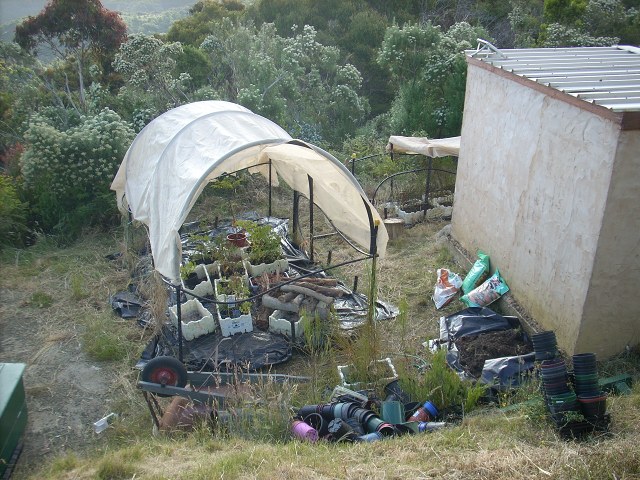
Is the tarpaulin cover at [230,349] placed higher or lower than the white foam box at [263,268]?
lower

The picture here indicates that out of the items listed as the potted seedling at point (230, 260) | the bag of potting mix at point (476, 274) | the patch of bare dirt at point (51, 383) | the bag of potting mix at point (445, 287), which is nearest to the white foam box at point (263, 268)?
the potted seedling at point (230, 260)

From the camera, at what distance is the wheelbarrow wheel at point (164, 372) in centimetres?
589

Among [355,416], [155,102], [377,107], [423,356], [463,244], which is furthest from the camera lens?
[377,107]

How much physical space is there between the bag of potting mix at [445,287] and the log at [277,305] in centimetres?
193

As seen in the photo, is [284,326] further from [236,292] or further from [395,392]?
[395,392]

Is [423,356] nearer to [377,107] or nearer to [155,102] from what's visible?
[155,102]

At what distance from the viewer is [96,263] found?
9.34 metres

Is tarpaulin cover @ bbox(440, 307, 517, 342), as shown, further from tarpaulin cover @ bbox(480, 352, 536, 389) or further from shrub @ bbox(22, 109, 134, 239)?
shrub @ bbox(22, 109, 134, 239)

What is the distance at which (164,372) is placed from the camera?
5.92m

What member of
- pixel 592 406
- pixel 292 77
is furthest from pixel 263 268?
pixel 292 77

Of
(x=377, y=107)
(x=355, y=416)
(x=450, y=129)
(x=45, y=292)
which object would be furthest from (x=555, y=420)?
(x=377, y=107)

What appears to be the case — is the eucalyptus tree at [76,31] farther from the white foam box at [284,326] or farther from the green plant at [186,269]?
the white foam box at [284,326]

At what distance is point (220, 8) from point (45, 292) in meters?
16.1

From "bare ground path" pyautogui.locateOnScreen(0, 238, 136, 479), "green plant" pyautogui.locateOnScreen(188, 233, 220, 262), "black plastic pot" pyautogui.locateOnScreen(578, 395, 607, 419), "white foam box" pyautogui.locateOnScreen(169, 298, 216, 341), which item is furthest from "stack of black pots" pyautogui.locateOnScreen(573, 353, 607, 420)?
"green plant" pyautogui.locateOnScreen(188, 233, 220, 262)
